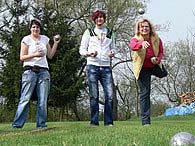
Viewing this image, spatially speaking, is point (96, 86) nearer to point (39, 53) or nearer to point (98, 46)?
point (98, 46)

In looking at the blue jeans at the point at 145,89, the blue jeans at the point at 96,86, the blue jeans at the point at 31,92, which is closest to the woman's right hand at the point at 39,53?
the blue jeans at the point at 31,92

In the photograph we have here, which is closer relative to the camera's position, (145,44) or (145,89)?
(145,44)

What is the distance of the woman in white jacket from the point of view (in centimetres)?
727

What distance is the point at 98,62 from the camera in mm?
7262

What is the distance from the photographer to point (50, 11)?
30078mm

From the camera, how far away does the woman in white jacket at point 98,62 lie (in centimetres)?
727

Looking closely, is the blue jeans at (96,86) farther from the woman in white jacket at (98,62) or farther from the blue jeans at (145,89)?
the blue jeans at (145,89)

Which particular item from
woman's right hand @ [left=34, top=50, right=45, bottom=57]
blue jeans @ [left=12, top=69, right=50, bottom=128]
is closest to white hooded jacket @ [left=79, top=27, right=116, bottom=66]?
woman's right hand @ [left=34, top=50, right=45, bottom=57]

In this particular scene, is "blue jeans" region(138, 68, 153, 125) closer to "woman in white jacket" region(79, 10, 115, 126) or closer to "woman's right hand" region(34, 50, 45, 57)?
"woman in white jacket" region(79, 10, 115, 126)

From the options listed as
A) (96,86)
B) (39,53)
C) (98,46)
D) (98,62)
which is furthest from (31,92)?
(98,46)

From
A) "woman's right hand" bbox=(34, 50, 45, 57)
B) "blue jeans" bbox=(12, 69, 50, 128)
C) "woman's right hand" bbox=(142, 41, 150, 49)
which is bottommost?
"blue jeans" bbox=(12, 69, 50, 128)

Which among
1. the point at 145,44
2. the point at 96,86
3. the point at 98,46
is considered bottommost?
the point at 96,86

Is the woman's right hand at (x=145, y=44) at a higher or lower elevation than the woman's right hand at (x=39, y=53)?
higher

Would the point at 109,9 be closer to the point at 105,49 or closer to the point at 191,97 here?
the point at 191,97
